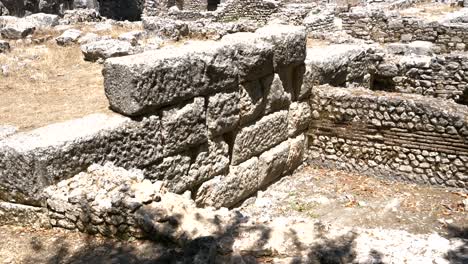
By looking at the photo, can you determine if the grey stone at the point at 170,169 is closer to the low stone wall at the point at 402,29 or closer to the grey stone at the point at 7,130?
the grey stone at the point at 7,130

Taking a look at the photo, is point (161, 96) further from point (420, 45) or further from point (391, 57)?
point (420, 45)

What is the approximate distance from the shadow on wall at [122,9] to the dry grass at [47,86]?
13.4 meters

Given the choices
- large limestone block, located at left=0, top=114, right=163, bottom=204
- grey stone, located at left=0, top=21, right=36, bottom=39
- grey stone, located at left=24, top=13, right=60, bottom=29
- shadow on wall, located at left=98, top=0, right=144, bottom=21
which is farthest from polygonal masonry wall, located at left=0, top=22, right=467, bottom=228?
shadow on wall, located at left=98, top=0, right=144, bottom=21

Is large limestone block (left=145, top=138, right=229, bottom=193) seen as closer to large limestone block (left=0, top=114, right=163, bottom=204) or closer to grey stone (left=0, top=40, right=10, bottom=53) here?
large limestone block (left=0, top=114, right=163, bottom=204)

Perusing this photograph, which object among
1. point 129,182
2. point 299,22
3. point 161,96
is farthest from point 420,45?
point 129,182

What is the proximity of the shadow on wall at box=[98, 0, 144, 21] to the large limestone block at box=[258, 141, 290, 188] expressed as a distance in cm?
1890

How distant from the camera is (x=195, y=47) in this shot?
19.6 ft

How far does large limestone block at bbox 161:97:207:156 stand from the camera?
5.54 meters

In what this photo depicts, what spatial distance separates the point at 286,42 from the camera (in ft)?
23.3

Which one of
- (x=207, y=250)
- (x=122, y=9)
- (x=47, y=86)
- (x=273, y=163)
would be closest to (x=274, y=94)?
(x=273, y=163)

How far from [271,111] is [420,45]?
21.7 ft

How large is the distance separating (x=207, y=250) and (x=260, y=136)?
3421mm

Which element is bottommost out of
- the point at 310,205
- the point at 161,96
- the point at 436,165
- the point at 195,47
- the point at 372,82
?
the point at 310,205

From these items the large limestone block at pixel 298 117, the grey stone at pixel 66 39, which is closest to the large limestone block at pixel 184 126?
the large limestone block at pixel 298 117
